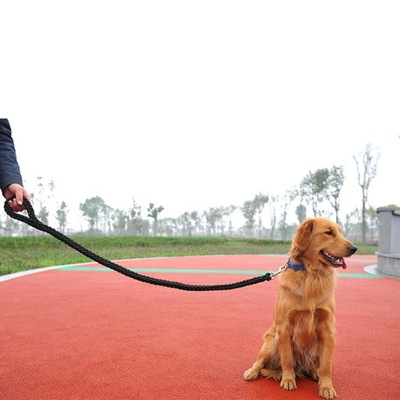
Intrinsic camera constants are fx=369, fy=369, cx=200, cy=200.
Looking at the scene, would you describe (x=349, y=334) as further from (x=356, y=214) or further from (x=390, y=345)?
(x=356, y=214)

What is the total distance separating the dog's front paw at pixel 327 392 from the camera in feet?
8.53

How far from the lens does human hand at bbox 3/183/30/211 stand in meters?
1.92

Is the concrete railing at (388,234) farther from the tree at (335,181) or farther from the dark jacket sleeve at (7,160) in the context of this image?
the tree at (335,181)

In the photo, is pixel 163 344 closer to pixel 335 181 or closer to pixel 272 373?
pixel 272 373

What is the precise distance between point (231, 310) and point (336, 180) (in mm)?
37308

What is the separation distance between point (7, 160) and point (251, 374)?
234cm

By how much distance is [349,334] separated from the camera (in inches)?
173

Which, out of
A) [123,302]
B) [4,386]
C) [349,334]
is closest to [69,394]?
[4,386]

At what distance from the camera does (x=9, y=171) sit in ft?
6.61

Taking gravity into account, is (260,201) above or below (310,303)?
above

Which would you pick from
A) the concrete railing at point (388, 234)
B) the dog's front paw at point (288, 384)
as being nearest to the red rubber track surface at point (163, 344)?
the dog's front paw at point (288, 384)

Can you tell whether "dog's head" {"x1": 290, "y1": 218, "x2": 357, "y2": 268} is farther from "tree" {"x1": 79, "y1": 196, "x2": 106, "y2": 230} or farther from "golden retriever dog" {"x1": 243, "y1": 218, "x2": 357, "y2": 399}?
"tree" {"x1": 79, "y1": 196, "x2": 106, "y2": 230}

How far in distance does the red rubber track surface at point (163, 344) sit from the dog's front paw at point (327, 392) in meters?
0.06

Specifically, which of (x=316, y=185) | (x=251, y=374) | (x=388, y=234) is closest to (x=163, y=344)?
(x=251, y=374)
